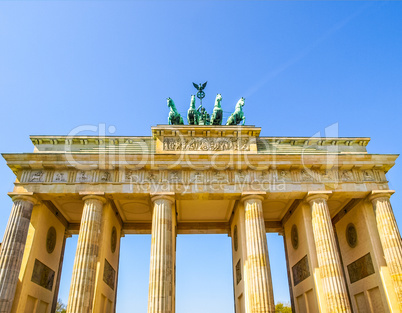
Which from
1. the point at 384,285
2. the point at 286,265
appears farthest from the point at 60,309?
the point at 384,285

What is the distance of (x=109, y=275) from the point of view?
2111 centimetres

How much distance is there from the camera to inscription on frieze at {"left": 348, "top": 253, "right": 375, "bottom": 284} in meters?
20.2

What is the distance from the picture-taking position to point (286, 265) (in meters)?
24.5

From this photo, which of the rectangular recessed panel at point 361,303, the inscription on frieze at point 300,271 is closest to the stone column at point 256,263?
the inscription on frieze at point 300,271

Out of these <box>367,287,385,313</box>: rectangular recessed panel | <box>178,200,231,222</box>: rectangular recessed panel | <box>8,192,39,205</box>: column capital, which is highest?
<box>178,200,231,222</box>: rectangular recessed panel

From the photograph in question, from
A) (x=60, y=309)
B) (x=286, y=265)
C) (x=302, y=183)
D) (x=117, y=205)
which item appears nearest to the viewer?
(x=302, y=183)

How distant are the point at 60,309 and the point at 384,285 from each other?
154 feet

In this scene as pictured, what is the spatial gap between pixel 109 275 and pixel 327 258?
44.7 ft

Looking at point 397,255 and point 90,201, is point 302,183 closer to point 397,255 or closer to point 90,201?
point 397,255

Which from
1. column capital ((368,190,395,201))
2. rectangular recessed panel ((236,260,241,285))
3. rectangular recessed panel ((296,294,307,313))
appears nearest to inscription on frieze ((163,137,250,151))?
rectangular recessed panel ((236,260,241,285))

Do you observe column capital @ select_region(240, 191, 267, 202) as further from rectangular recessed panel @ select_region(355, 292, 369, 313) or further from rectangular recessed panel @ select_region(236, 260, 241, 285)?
rectangular recessed panel @ select_region(355, 292, 369, 313)

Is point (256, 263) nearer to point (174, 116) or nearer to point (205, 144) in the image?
point (205, 144)

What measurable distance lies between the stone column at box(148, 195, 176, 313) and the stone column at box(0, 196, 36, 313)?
7.19m

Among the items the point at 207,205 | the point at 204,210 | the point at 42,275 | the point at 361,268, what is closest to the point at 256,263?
the point at 207,205
